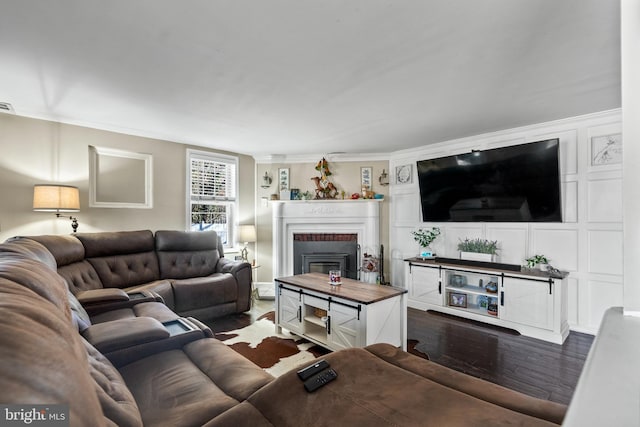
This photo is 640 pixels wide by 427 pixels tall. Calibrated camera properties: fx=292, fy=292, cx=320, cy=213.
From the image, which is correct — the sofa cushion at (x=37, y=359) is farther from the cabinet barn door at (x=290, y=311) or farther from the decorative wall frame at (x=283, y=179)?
the decorative wall frame at (x=283, y=179)

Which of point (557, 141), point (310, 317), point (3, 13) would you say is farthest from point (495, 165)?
point (3, 13)

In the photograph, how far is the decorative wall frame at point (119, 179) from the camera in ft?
12.3

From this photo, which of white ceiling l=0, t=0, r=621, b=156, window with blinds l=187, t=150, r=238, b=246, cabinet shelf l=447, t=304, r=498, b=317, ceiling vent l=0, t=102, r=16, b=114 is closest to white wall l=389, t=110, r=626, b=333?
white ceiling l=0, t=0, r=621, b=156

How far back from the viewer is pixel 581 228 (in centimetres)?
329

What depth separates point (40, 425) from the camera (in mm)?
474

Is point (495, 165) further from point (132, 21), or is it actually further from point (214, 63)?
point (132, 21)

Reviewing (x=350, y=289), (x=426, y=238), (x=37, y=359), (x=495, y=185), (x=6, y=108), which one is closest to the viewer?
(x=37, y=359)

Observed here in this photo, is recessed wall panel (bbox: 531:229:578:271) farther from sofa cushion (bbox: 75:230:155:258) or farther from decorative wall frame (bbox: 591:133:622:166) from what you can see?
sofa cushion (bbox: 75:230:155:258)

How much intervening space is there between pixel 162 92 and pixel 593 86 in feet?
12.5

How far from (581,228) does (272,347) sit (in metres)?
3.64

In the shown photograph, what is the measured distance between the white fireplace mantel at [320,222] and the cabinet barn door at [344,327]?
2447mm

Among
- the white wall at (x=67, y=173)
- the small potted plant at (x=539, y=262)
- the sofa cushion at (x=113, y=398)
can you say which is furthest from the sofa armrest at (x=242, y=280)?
the small potted plant at (x=539, y=262)

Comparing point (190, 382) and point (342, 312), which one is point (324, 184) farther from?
point (190, 382)

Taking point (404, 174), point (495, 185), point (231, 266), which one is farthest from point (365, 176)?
point (231, 266)
